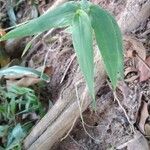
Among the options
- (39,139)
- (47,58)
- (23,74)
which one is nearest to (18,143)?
(39,139)

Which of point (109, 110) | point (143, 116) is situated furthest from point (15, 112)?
point (143, 116)

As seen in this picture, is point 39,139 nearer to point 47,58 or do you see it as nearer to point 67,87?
point 67,87

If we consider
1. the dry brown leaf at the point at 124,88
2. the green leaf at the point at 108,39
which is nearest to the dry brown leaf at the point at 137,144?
the dry brown leaf at the point at 124,88

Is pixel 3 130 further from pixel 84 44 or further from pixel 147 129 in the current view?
pixel 84 44

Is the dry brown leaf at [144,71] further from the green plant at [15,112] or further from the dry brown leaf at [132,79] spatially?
the green plant at [15,112]

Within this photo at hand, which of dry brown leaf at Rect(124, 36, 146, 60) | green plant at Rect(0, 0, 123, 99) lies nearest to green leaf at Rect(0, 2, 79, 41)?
green plant at Rect(0, 0, 123, 99)

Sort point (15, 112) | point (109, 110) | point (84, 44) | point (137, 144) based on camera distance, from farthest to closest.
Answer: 1. point (15, 112)
2. point (109, 110)
3. point (137, 144)
4. point (84, 44)

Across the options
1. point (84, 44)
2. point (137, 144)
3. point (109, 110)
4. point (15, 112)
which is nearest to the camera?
point (84, 44)
